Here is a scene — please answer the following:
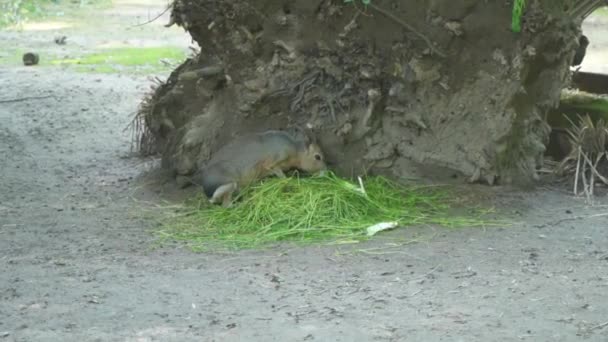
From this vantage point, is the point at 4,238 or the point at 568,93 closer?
the point at 4,238

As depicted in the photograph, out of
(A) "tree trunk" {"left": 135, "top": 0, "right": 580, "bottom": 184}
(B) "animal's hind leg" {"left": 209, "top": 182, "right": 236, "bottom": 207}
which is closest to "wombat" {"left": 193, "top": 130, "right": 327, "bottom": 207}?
(B) "animal's hind leg" {"left": 209, "top": 182, "right": 236, "bottom": 207}

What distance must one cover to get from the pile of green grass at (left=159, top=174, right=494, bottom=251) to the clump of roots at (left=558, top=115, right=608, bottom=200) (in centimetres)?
118

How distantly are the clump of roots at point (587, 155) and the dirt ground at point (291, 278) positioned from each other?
266mm

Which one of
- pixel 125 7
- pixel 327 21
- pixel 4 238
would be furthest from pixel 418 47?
pixel 125 7

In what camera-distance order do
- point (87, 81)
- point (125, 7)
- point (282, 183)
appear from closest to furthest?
point (282, 183) → point (87, 81) → point (125, 7)

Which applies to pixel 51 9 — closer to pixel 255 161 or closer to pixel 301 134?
pixel 301 134

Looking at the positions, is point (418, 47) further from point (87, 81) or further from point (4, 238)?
point (87, 81)

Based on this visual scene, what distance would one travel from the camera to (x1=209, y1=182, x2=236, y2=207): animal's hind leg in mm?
6949

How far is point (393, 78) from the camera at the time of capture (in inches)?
291

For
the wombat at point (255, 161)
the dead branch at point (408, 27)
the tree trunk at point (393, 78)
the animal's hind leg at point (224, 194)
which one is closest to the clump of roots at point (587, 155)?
the tree trunk at point (393, 78)

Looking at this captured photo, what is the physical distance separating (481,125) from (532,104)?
0.51 meters

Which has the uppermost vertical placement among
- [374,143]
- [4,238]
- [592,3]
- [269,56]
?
[592,3]

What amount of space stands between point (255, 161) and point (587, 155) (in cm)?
261

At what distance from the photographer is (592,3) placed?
285 inches
